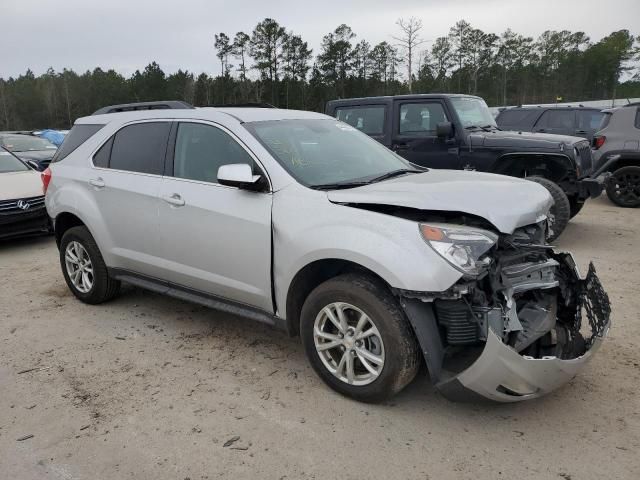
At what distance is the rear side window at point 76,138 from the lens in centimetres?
503

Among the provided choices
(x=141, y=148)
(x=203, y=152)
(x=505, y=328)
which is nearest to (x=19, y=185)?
(x=141, y=148)

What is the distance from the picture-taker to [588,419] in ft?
10.1

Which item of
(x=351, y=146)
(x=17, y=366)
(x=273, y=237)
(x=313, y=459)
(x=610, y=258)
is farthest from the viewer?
(x=610, y=258)

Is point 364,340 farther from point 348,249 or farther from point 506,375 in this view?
point 506,375

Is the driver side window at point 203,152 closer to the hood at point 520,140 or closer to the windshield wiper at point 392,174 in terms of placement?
the windshield wiper at point 392,174

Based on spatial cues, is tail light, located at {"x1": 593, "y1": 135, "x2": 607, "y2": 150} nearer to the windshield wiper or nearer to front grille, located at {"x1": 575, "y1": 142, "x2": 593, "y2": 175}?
front grille, located at {"x1": 575, "y1": 142, "x2": 593, "y2": 175}

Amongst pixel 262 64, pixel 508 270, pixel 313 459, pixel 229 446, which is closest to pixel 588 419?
pixel 508 270

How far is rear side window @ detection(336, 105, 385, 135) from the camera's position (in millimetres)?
8305

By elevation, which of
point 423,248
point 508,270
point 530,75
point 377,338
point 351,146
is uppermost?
point 530,75

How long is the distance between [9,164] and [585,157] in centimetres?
911

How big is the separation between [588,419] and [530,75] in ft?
191

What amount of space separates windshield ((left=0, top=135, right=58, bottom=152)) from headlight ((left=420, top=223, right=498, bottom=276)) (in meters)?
13.5

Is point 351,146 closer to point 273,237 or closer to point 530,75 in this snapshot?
point 273,237

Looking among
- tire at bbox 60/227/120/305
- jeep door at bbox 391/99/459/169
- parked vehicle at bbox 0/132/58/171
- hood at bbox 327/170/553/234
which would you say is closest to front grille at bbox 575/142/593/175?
jeep door at bbox 391/99/459/169
